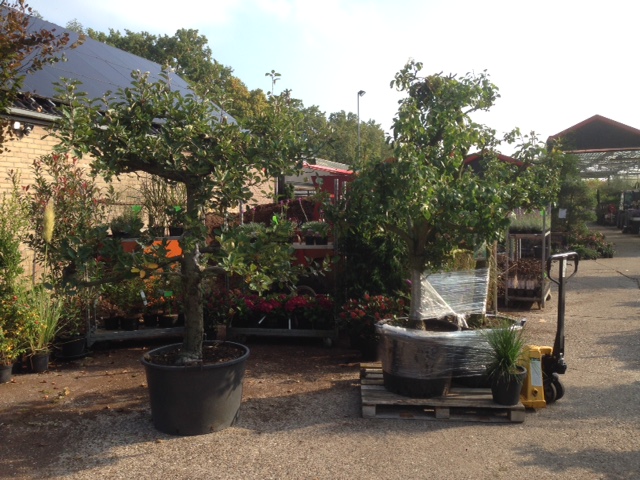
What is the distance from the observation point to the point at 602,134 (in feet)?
71.6

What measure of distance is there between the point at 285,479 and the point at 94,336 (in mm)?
3942

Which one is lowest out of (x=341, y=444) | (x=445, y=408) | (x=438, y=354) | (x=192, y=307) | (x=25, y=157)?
(x=341, y=444)

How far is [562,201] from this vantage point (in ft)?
61.9

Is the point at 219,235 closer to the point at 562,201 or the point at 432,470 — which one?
the point at 432,470

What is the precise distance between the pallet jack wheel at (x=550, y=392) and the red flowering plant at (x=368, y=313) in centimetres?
171

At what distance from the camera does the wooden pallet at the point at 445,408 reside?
4.96m

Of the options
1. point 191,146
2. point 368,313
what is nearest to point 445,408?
point 368,313

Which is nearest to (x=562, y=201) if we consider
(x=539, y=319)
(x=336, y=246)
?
(x=539, y=319)

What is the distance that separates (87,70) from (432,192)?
302 inches

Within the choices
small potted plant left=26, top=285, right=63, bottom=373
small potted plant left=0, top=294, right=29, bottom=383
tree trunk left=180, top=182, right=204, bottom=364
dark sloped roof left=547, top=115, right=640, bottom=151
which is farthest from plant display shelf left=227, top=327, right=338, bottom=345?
dark sloped roof left=547, top=115, right=640, bottom=151

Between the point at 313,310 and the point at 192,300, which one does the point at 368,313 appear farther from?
the point at 192,300

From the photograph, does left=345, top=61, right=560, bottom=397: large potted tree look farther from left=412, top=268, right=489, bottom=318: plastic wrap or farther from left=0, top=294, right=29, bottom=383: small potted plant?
left=0, top=294, right=29, bottom=383: small potted plant

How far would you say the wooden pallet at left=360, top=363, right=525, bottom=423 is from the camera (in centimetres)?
496

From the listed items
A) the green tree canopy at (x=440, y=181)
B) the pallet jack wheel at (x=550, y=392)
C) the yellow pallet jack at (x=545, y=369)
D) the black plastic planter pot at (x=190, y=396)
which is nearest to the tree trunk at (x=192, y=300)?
the black plastic planter pot at (x=190, y=396)
